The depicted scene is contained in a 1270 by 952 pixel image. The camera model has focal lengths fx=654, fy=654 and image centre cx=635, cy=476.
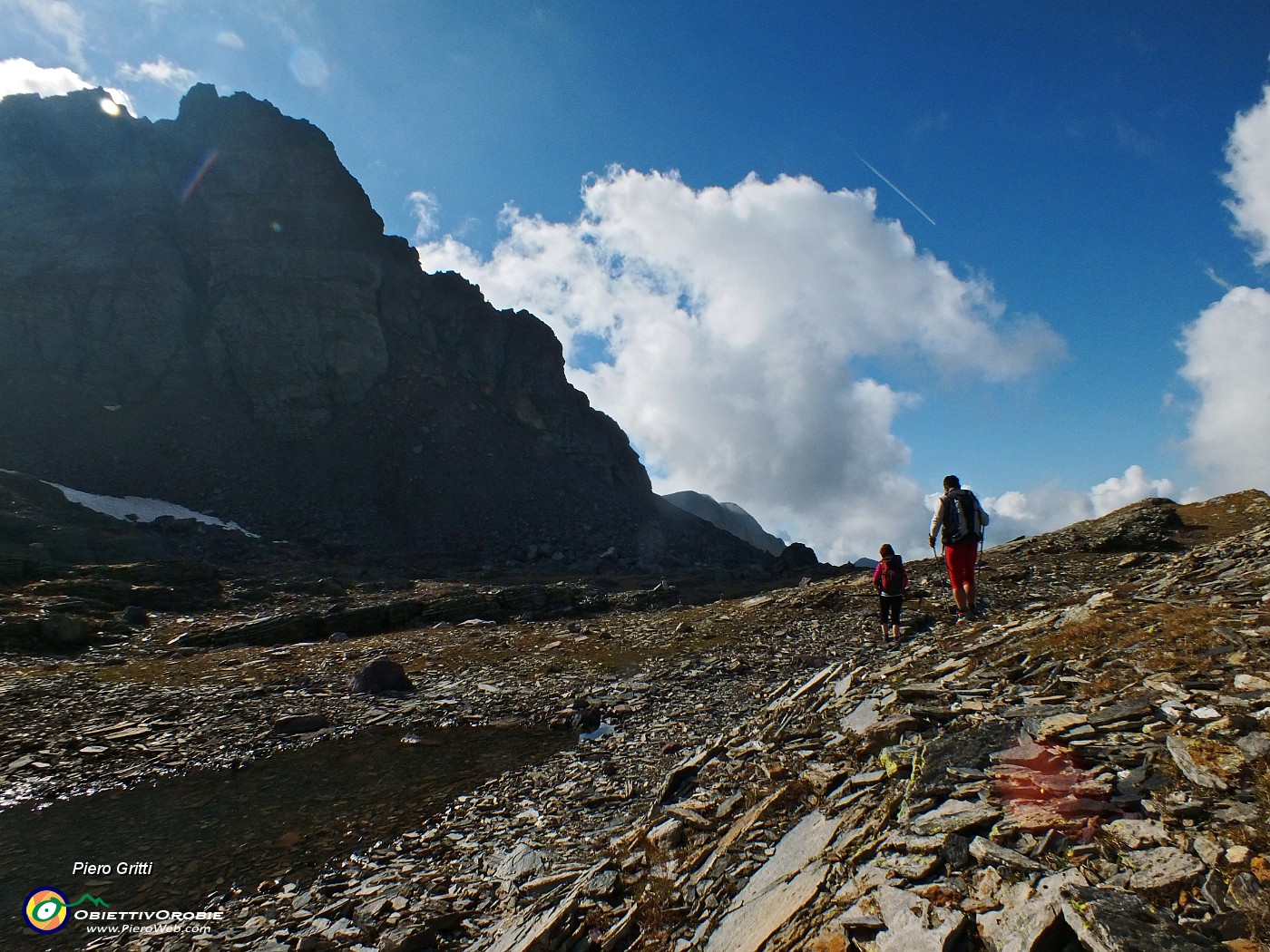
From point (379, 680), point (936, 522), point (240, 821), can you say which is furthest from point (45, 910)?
point (936, 522)

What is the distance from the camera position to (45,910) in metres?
8.20

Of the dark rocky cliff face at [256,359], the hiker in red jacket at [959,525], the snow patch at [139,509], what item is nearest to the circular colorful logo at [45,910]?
the hiker in red jacket at [959,525]

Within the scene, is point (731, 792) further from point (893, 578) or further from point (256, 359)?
point (256, 359)

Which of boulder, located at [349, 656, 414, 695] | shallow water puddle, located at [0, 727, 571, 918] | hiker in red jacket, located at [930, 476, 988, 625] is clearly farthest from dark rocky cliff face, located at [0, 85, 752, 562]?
shallow water puddle, located at [0, 727, 571, 918]

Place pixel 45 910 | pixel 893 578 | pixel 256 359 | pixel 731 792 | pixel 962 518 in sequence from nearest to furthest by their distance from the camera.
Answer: pixel 731 792 < pixel 45 910 < pixel 962 518 < pixel 893 578 < pixel 256 359

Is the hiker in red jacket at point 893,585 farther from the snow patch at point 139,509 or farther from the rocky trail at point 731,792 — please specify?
the snow patch at point 139,509

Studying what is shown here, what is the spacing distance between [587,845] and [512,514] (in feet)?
290

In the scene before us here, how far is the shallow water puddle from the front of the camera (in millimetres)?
8797

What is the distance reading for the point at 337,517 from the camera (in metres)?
86.9

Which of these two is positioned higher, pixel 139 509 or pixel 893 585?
pixel 139 509

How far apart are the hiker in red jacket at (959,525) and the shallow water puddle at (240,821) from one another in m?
10.0

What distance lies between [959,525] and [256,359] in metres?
110

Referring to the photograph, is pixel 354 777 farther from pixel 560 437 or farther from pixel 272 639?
pixel 560 437

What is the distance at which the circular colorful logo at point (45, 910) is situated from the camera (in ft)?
25.8
